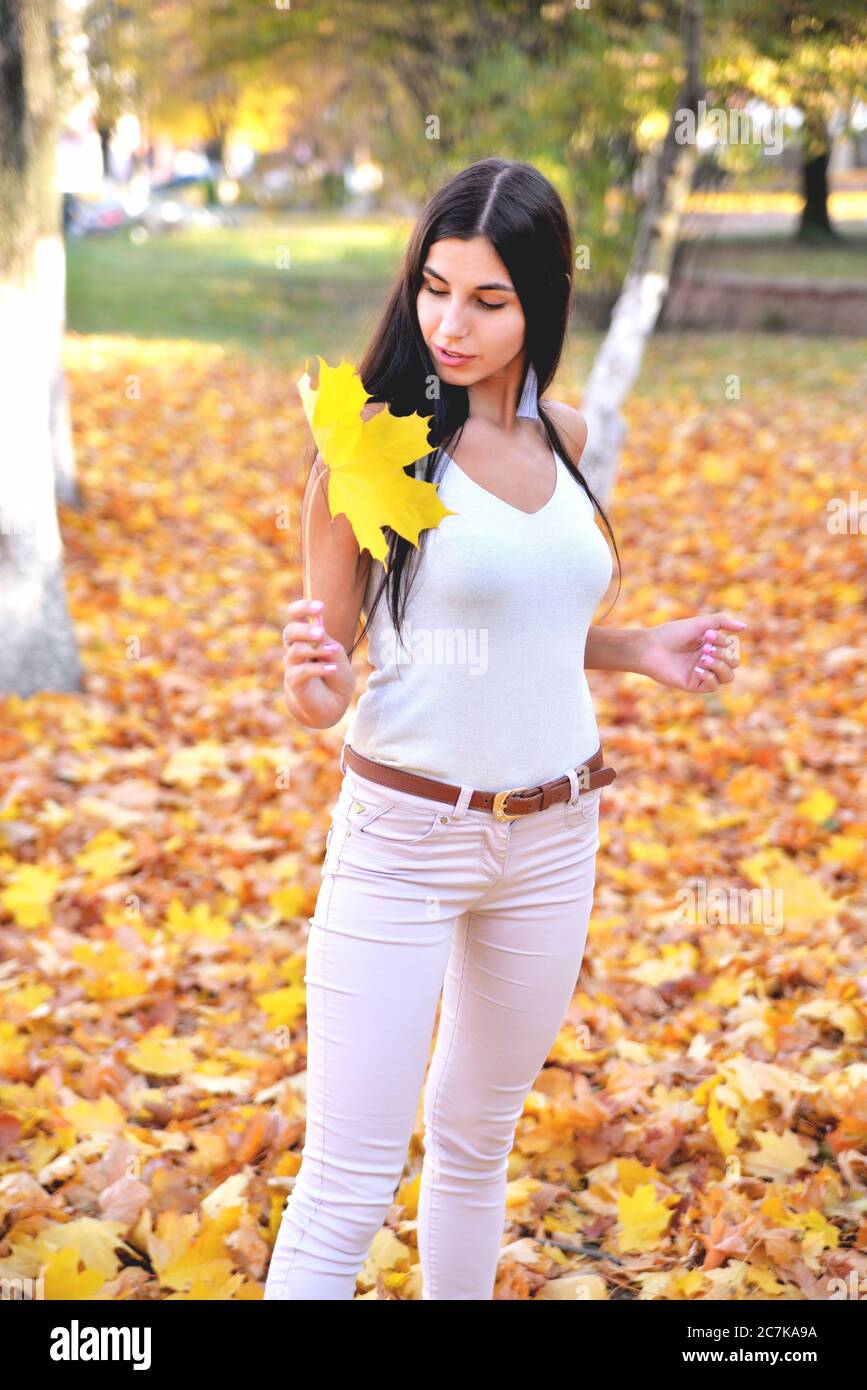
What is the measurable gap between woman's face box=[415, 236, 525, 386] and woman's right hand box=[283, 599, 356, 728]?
409mm

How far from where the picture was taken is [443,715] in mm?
1854

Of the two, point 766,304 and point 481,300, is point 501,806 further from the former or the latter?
point 766,304

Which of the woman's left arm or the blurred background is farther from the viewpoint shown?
the blurred background

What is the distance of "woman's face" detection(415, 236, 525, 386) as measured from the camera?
1.86 metres

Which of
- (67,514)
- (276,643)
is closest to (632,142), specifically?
(67,514)

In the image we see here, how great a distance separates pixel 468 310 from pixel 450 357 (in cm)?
7

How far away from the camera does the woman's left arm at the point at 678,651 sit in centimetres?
210

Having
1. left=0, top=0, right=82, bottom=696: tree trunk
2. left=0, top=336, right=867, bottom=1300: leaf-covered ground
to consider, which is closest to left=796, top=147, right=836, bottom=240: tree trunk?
left=0, top=336, right=867, bottom=1300: leaf-covered ground

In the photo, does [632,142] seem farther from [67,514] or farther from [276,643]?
[276,643]

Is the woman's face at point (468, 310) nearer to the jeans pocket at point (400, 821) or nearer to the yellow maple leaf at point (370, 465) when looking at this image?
the yellow maple leaf at point (370, 465)

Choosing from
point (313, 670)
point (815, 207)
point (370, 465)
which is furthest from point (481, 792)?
point (815, 207)

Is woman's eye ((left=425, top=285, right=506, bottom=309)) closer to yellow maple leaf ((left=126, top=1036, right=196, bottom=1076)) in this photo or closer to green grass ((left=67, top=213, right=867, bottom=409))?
yellow maple leaf ((left=126, top=1036, right=196, bottom=1076))

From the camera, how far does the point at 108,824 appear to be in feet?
15.0
